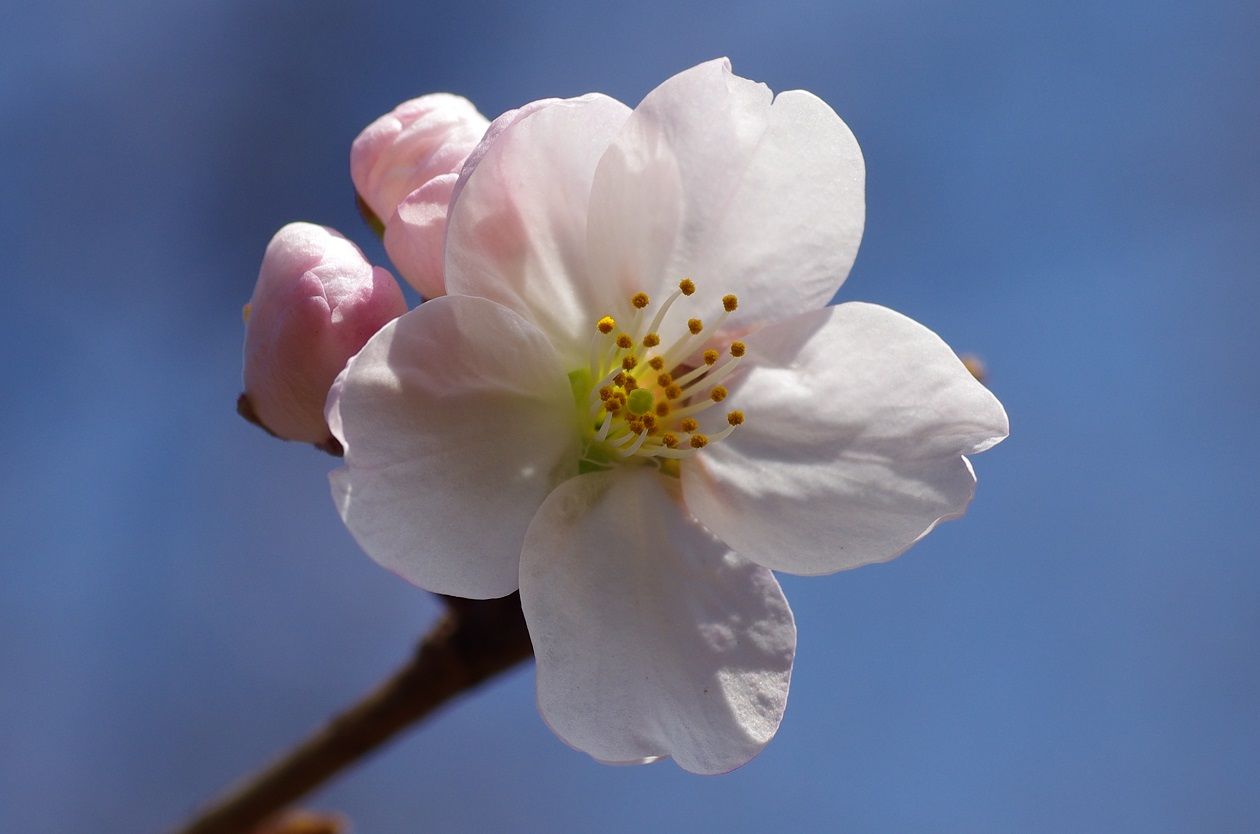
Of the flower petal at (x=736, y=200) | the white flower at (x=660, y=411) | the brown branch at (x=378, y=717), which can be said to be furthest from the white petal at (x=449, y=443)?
the brown branch at (x=378, y=717)

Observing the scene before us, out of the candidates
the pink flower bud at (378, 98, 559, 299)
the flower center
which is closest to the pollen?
the flower center

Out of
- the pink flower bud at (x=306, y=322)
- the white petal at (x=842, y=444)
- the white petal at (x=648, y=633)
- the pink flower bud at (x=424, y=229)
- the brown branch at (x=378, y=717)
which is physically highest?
the pink flower bud at (x=424, y=229)

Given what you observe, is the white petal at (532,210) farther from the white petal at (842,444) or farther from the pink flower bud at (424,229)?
the white petal at (842,444)

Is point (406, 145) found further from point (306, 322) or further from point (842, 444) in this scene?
point (842, 444)

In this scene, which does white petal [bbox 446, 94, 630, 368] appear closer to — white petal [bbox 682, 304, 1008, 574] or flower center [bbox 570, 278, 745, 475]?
flower center [bbox 570, 278, 745, 475]

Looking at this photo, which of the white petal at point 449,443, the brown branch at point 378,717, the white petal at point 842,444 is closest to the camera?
the white petal at point 449,443

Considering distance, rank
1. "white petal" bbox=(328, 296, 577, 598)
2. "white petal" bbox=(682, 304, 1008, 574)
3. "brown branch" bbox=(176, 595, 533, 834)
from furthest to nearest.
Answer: "brown branch" bbox=(176, 595, 533, 834) < "white petal" bbox=(682, 304, 1008, 574) < "white petal" bbox=(328, 296, 577, 598)

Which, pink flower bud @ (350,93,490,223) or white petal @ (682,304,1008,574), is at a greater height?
pink flower bud @ (350,93,490,223)

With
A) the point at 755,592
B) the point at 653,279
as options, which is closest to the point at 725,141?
the point at 653,279
